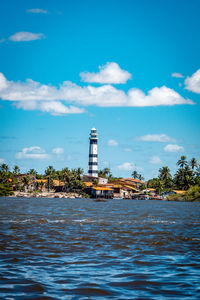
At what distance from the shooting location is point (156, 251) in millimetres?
16797

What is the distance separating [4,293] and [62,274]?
2.52m

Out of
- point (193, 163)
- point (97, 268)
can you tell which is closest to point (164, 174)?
point (193, 163)

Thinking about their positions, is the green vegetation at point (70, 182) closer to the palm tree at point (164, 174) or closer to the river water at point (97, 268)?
the palm tree at point (164, 174)

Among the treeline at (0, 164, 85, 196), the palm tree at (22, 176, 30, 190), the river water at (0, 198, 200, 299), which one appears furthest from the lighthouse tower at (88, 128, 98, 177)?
the river water at (0, 198, 200, 299)

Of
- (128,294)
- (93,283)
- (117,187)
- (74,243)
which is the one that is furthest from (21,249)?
(117,187)

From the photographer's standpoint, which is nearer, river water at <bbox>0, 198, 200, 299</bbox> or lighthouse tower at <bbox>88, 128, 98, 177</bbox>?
river water at <bbox>0, 198, 200, 299</bbox>

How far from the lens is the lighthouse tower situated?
152250 millimetres

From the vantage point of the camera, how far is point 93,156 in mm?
151500

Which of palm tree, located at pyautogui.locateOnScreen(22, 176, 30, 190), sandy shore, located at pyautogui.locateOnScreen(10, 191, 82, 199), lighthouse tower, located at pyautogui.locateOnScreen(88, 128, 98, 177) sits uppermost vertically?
lighthouse tower, located at pyautogui.locateOnScreen(88, 128, 98, 177)

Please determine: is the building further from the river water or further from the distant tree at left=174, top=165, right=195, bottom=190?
the river water

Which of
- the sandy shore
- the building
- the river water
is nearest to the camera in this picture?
the river water

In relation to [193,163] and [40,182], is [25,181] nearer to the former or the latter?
[40,182]

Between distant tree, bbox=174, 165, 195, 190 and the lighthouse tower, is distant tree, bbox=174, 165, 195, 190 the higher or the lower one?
the lower one

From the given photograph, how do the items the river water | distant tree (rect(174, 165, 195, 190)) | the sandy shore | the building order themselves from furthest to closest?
distant tree (rect(174, 165, 195, 190)), the building, the sandy shore, the river water
